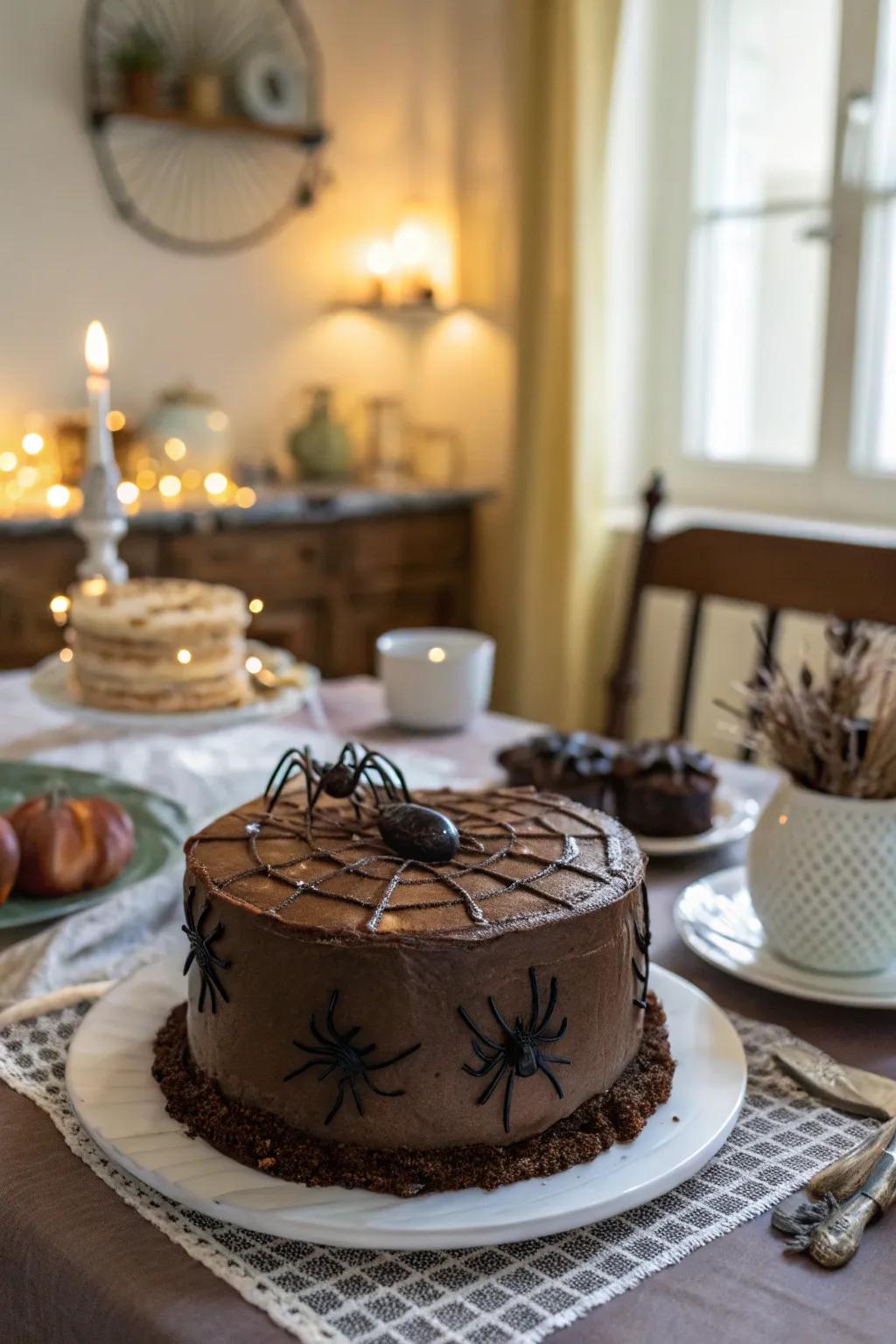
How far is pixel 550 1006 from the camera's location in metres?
0.63

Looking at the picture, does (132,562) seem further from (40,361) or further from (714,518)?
Answer: (714,518)

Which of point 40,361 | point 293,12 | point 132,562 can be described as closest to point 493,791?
point 132,562

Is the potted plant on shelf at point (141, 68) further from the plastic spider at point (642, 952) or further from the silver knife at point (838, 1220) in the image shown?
the silver knife at point (838, 1220)

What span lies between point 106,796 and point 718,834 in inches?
20.5

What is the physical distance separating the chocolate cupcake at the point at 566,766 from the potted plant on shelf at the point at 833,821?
0.24 meters

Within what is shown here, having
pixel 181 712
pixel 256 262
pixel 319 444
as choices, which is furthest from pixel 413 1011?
pixel 256 262

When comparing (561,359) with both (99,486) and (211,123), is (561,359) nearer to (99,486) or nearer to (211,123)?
(211,123)

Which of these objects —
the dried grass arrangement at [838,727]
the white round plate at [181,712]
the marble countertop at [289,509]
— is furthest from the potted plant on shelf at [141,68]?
the dried grass arrangement at [838,727]

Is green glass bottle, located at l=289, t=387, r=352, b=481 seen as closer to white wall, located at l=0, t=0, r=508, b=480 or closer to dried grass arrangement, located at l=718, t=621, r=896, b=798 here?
white wall, located at l=0, t=0, r=508, b=480

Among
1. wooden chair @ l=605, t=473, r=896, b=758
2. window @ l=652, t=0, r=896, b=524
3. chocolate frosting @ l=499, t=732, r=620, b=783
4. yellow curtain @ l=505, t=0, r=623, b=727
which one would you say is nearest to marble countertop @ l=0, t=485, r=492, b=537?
yellow curtain @ l=505, t=0, r=623, b=727

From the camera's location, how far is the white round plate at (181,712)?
126 cm

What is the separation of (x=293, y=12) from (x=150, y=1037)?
325 centimetres

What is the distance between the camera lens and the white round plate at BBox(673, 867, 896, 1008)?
823 mm

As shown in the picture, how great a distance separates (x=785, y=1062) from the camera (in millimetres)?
745
